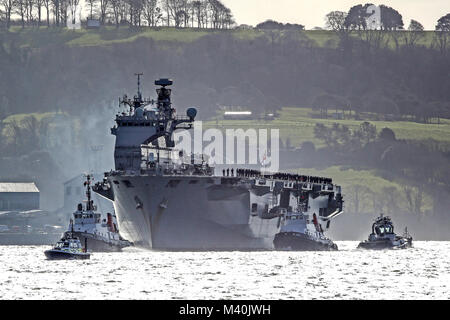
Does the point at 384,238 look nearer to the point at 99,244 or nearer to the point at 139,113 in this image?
the point at 139,113

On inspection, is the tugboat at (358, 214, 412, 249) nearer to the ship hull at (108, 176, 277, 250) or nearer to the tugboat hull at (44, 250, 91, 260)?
the ship hull at (108, 176, 277, 250)

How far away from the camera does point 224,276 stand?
9550 cm

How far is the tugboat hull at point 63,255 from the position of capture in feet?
367

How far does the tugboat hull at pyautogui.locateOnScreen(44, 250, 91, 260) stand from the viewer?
112 m

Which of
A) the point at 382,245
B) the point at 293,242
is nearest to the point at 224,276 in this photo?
the point at 293,242

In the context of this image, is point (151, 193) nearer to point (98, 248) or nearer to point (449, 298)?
point (98, 248)

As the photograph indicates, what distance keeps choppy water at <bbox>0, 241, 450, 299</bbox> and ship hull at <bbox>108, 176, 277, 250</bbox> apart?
1.88 metres

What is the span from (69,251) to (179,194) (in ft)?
46.1

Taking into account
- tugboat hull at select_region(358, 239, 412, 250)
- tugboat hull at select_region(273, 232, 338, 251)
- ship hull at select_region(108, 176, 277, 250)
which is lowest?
tugboat hull at select_region(358, 239, 412, 250)

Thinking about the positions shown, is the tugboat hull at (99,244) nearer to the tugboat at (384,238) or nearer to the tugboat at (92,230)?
the tugboat at (92,230)

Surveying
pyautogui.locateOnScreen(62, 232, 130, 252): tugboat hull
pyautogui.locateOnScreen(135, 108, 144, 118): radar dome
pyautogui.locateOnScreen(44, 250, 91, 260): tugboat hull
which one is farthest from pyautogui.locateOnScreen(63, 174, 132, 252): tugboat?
pyautogui.locateOnScreen(135, 108, 144, 118): radar dome

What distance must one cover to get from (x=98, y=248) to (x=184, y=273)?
1075 inches

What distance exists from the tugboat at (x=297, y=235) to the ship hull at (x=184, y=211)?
14.3 ft

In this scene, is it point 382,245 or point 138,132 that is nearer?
point 138,132
